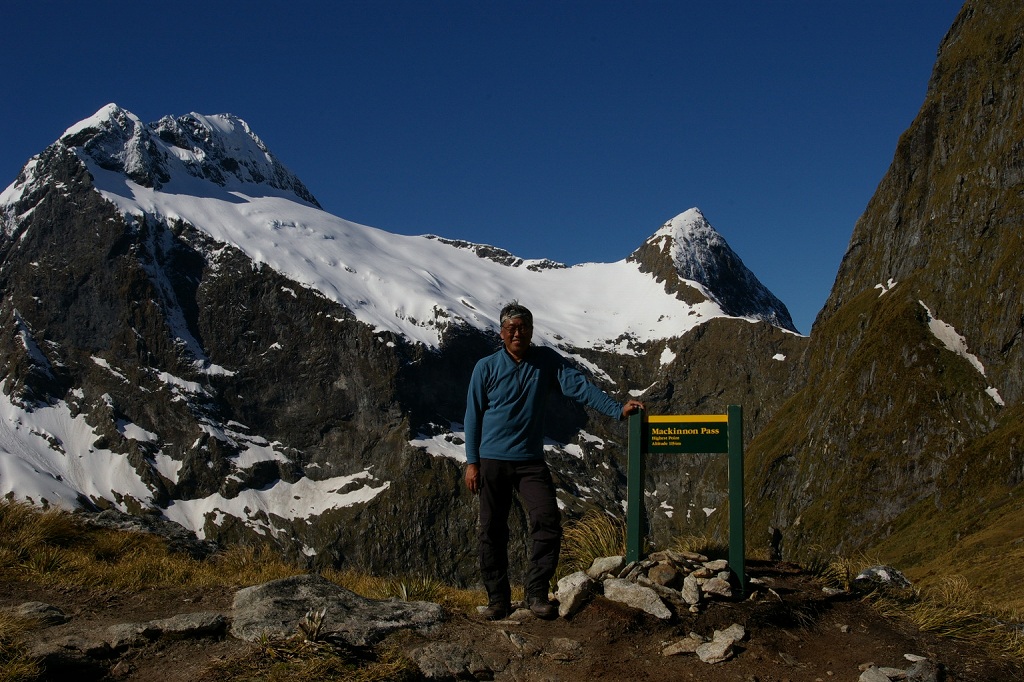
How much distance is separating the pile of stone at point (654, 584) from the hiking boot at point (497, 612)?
64 centimetres

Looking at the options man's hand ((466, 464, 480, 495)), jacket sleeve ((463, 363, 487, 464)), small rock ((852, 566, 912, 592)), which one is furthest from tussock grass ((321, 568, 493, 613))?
small rock ((852, 566, 912, 592))

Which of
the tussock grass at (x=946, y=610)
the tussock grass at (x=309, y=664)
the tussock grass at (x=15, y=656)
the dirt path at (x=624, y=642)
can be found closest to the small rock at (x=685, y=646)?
the dirt path at (x=624, y=642)

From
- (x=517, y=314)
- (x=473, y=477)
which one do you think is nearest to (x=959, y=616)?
(x=473, y=477)

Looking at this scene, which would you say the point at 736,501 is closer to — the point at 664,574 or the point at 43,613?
the point at 664,574

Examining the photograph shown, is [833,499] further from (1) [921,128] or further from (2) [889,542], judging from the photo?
(1) [921,128]

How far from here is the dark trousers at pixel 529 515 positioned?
9352 millimetres

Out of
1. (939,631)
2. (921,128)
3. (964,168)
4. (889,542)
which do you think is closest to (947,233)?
(964,168)

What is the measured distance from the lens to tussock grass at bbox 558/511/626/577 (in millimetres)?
11898

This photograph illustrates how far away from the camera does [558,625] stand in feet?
29.6

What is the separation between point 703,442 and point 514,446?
233 cm

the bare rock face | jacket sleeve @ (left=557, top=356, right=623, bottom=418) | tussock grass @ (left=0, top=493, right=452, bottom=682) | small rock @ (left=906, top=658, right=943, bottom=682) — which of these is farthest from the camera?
jacket sleeve @ (left=557, top=356, right=623, bottom=418)

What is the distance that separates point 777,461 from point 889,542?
141 ft

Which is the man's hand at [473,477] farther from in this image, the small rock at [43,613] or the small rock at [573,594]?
the small rock at [43,613]

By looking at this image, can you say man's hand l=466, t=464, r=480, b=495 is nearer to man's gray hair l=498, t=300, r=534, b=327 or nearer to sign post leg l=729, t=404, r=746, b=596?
man's gray hair l=498, t=300, r=534, b=327
